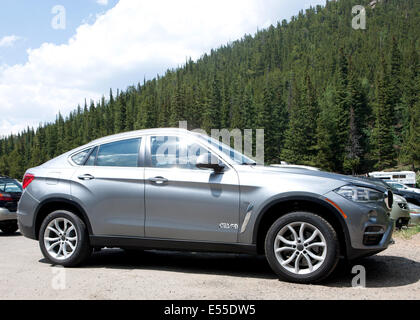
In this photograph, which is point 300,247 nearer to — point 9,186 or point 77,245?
point 77,245

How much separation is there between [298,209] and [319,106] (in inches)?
3556

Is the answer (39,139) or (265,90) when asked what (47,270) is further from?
(39,139)

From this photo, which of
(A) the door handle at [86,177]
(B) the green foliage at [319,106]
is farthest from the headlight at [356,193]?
(B) the green foliage at [319,106]

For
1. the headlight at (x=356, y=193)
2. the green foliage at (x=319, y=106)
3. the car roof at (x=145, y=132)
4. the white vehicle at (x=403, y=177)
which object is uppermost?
the green foliage at (x=319, y=106)

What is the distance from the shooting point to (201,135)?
18.7 ft

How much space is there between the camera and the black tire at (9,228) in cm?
1074

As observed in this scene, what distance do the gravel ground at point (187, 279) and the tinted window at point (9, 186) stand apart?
476 centimetres

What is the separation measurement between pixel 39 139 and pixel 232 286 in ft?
572

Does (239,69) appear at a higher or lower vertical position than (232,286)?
higher

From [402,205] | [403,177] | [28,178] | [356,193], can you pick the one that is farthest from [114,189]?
[403,177]

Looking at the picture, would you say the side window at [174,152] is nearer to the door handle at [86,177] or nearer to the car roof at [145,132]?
the car roof at [145,132]

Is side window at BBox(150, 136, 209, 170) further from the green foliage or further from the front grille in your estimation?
the green foliage

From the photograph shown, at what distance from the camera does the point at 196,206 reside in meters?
5.08
